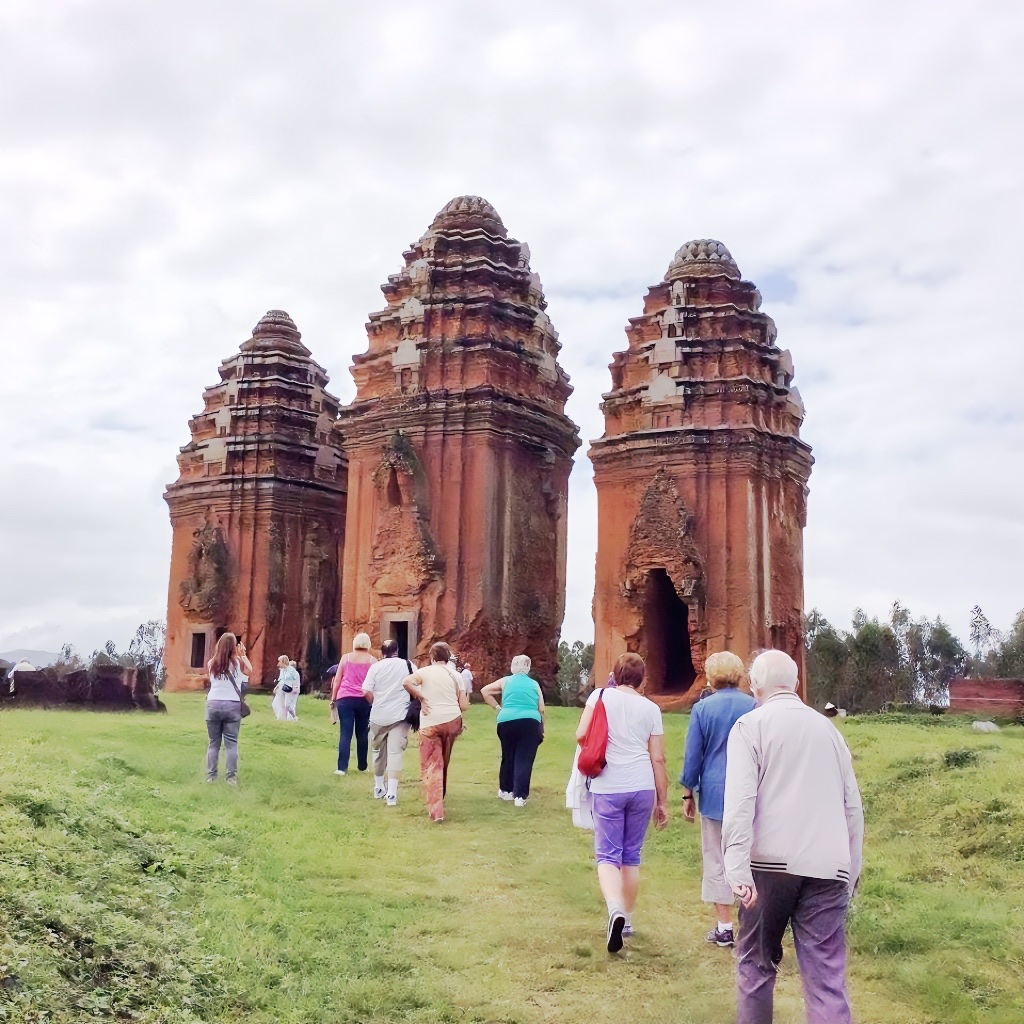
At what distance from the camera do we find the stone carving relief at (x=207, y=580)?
29.4 m

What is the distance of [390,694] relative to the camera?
410 inches

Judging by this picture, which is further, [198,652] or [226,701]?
[198,652]

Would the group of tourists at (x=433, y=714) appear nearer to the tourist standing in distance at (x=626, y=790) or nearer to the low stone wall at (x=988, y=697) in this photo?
the tourist standing in distance at (x=626, y=790)

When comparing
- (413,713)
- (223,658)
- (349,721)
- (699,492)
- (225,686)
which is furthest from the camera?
(699,492)

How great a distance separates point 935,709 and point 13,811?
1936 cm

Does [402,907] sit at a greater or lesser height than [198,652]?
lesser

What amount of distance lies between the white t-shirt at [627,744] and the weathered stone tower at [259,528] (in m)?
23.4

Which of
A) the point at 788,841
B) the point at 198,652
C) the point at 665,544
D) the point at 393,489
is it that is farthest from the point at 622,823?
the point at 198,652

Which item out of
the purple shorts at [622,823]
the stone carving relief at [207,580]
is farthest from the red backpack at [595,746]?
the stone carving relief at [207,580]

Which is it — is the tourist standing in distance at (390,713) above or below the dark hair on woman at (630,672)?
below

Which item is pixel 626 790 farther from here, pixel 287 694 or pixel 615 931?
pixel 287 694

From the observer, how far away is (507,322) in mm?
25844

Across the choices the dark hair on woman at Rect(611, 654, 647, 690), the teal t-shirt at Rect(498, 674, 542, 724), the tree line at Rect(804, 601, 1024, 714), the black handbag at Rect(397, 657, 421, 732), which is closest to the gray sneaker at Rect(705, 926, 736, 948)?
the dark hair on woman at Rect(611, 654, 647, 690)

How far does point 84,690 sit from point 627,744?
14.1m
